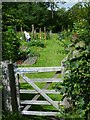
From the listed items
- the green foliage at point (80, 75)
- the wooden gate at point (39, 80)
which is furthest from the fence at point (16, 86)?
the green foliage at point (80, 75)

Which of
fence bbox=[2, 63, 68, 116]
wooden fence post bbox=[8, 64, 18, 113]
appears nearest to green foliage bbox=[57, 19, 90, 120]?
fence bbox=[2, 63, 68, 116]

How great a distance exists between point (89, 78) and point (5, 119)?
183 centimetres

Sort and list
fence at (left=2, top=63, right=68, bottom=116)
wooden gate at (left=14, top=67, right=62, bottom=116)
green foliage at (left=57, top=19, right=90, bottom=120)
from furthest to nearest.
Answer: wooden gate at (left=14, top=67, right=62, bottom=116) → fence at (left=2, top=63, right=68, bottom=116) → green foliage at (left=57, top=19, right=90, bottom=120)

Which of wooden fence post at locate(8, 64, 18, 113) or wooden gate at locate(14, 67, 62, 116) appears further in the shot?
wooden gate at locate(14, 67, 62, 116)

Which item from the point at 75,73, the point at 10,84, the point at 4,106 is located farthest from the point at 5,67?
the point at 75,73

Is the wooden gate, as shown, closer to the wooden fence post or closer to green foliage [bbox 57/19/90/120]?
the wooden fence post

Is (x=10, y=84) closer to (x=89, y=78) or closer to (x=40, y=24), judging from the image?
(x=89, y=78)

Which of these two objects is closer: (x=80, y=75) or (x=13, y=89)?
(x=80, y=75)

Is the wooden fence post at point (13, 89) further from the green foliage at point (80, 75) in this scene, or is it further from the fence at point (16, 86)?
the green foliage at point (80, 75)

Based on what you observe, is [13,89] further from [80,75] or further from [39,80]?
[80,75]

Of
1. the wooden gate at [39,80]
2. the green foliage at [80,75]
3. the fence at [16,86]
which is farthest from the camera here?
the wooden gate at [39,80]

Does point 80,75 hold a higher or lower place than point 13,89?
higher

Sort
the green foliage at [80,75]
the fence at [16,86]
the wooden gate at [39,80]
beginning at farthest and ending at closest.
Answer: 1. the wooden gate at [39,80]
2. the fence at [16,86]
3. the green foliage at [80,75]

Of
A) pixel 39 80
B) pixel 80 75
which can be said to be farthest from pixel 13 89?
pixel 80 75
